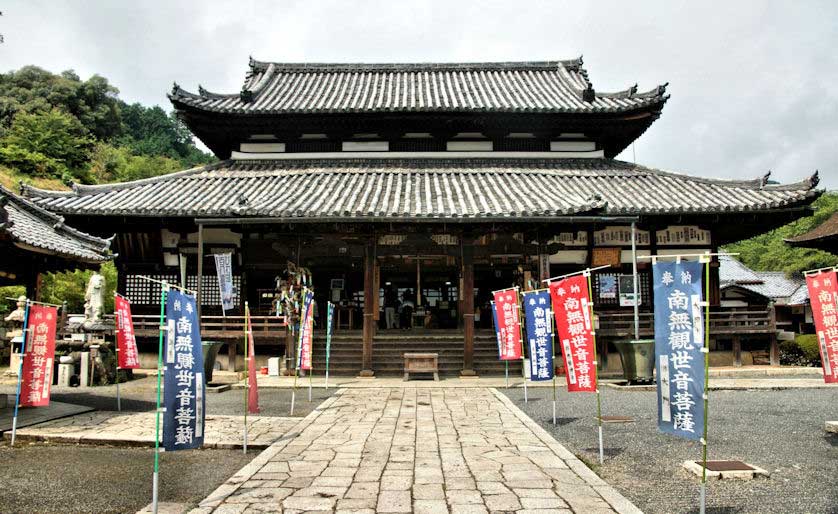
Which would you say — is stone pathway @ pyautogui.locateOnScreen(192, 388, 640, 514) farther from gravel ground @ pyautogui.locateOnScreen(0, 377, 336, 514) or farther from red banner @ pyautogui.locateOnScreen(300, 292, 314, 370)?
red banner @ pyautogui.locateOnScreen(300, 292, 314, 370)

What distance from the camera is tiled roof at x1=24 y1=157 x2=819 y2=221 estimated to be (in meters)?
15.5

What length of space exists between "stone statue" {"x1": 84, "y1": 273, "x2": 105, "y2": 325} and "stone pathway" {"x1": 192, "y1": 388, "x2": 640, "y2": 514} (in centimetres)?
933

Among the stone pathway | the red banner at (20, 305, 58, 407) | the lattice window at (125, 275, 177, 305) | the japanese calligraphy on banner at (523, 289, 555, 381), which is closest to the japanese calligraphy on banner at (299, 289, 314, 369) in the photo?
the stone pathway

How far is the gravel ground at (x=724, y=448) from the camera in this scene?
5.35 meters

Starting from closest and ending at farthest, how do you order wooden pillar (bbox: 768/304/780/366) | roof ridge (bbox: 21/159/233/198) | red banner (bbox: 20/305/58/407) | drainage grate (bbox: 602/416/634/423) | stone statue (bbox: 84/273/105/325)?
red banner (bbox: 20/305/58/407) < drainage grate (bbox: 602/416/634/423) < stone statue (bbox: 84/273/105/325) < roof ridge (bbox: 21/159/233/198) < wooden pillar (bbox: 768/304/780/366)

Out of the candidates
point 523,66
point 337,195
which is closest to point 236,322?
point 337,195

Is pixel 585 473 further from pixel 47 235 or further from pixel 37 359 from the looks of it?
pixel 47 235

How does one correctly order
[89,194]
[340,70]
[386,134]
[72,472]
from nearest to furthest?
[72,472], [89,194], [386,134], [340,70]

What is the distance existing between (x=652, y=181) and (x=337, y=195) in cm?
1046

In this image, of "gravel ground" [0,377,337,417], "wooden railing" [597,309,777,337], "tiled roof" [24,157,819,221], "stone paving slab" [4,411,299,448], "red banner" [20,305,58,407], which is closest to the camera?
"stone paving slab" [4,411,299,448]

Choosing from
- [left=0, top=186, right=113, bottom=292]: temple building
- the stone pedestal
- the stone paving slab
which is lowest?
the stone paving slab

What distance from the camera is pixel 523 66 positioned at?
24734mm

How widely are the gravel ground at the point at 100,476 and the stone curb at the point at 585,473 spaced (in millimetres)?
3972

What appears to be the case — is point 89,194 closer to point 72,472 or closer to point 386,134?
point 386,134
